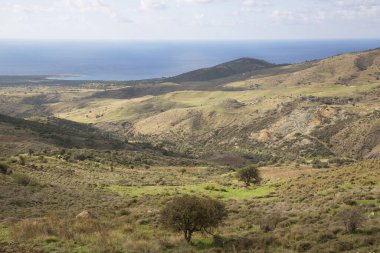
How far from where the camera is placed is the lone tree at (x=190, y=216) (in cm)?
1717

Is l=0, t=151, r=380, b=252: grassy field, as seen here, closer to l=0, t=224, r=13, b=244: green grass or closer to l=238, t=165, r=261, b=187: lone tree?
l=0, t=224, r=13, b=244: green grass

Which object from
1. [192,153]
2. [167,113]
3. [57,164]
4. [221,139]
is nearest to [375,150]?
[192,153]

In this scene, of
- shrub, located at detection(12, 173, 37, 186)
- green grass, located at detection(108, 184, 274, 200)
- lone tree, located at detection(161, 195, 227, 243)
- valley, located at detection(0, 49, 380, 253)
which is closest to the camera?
valley, located at detection(0, 49, 380, 253)

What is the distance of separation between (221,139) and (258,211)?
298 ft

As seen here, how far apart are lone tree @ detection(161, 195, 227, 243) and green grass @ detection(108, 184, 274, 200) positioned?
11365mm

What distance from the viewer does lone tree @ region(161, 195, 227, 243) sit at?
17.2 metres

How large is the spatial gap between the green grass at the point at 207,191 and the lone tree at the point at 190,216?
37.3 feet

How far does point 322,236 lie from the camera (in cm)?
1592

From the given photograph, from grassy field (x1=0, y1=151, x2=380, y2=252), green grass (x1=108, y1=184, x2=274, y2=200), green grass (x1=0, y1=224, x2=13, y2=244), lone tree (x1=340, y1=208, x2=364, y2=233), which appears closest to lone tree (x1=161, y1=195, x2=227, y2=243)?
grassy field (x1=0, y1=151, x2=380, y2=252)

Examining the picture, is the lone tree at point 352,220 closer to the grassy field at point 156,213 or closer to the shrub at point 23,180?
A: the grassy field at point 156,213

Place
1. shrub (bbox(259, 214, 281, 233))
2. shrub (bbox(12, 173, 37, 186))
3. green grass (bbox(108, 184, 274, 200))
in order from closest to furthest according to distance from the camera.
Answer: shrub (bbox(259, 214, 281, 233)) → green grass (bbox(108, 184, 274, 200)) → shrub (bbox(12, 173, 37, 186))

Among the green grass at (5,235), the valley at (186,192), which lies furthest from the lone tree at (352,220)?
the green grass at (5,235)

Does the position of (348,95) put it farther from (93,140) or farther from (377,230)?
(377,230)

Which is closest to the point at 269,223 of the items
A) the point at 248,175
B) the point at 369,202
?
the point at 369,202
